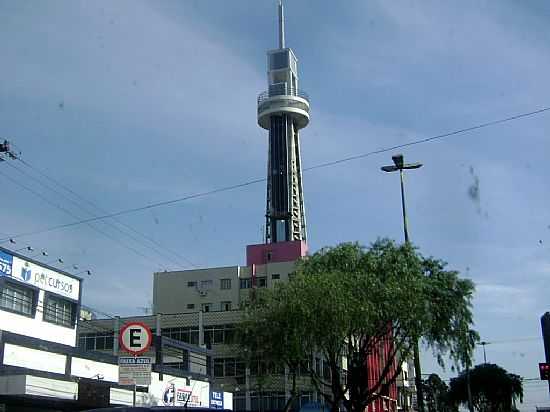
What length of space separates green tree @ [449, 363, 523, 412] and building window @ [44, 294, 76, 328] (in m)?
57.0

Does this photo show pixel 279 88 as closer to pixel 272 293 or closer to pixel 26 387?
pixel 272 293

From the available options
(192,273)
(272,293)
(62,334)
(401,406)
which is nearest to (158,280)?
(192,273)

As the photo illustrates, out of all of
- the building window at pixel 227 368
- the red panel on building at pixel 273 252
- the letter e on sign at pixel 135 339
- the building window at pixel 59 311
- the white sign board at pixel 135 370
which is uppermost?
the red panel on building at pixel 273 252

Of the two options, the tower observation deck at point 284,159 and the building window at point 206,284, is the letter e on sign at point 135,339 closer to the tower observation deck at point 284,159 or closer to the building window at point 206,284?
the building window at point 206,284

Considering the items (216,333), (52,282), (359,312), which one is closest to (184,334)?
(216,333)

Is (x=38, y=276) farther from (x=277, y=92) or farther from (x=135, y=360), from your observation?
(x=277, y=92)

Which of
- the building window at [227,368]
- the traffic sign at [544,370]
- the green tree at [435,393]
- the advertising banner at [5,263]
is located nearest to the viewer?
the traffic sign at [544,370]

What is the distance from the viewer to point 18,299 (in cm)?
3338

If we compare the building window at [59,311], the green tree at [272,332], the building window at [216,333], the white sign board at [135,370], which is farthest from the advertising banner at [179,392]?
the building window at [216,333]

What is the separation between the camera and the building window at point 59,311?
117ft

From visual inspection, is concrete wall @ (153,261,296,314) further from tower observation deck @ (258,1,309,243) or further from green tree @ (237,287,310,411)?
green tree @ (237,287,310,411)

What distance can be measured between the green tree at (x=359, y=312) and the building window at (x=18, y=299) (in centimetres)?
1115

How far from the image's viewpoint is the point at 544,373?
105ft

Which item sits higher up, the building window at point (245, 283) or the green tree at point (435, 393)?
the building window at point (245, 283)
